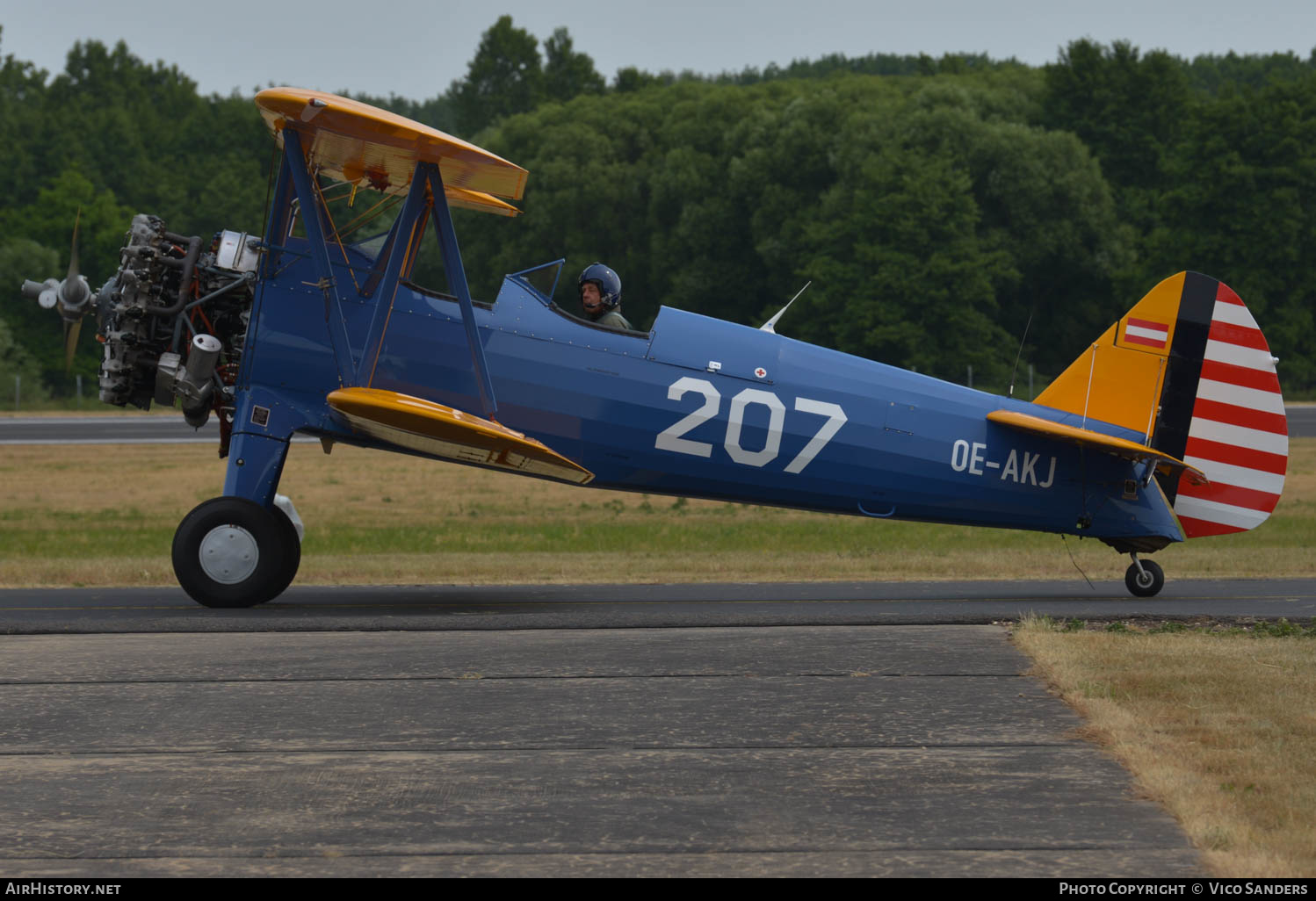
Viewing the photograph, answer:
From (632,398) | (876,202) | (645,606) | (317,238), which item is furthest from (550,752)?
(876,202)

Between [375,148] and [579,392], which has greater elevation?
[375,148]

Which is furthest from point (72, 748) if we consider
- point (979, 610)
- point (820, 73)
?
point (820, 73)

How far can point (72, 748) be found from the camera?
654 cm

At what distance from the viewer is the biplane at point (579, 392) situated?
1100cm

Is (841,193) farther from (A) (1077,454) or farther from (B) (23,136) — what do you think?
(A) (1077,454)

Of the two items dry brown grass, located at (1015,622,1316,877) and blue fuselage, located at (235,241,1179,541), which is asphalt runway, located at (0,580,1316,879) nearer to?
dry brown grass, located at (1015,622,1316,877)

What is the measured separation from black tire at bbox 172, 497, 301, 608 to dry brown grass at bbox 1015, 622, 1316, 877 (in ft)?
18.1

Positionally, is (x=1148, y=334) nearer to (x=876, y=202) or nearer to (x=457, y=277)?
(x=457, y=277)

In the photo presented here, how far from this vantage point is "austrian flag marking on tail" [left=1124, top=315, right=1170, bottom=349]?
1253cm

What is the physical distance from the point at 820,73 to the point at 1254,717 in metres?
172

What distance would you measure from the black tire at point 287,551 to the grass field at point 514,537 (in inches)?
113

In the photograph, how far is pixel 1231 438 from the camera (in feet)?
40.8

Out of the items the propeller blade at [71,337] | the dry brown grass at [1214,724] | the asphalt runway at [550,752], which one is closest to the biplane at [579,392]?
the propeller blade at [71,337]

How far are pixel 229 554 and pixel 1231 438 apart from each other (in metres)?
8.26
